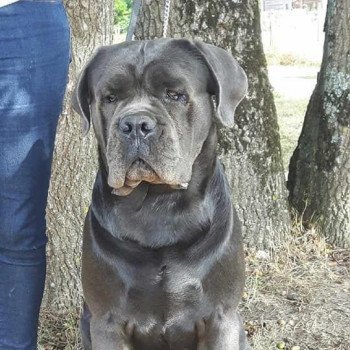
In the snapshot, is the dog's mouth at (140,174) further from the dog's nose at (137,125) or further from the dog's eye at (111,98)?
the dog's eye at (111,98)

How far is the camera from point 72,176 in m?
3.94

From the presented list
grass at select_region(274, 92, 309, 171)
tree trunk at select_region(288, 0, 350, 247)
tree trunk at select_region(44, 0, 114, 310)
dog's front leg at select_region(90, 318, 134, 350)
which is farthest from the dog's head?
grass at select_region(274, 92, 309, 171)

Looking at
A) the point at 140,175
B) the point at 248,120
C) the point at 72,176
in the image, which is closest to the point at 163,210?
the point at 140,175

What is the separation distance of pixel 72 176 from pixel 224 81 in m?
1.41

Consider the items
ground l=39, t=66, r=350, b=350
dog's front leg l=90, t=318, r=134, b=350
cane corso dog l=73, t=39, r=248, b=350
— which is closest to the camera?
cane corso dog l=73, t=39, r=248, b=350

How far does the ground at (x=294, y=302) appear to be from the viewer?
412 cm

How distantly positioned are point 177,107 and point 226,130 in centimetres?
203

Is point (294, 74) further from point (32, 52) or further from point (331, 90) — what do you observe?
point (32, 52)

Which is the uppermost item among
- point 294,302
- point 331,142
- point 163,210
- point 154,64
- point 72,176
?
point 154,64

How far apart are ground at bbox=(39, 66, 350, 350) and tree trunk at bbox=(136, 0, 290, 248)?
7.1 inches

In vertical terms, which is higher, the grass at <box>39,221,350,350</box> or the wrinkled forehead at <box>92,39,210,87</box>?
the wrinkled forehead at <box>92,39,210,87</box>

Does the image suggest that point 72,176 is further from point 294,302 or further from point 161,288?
point 294,302

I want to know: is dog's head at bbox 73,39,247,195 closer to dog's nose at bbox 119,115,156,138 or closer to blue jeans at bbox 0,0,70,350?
dog's nose at bbox 119,115,156,138

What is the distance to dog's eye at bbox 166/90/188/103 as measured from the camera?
278 centimetres
